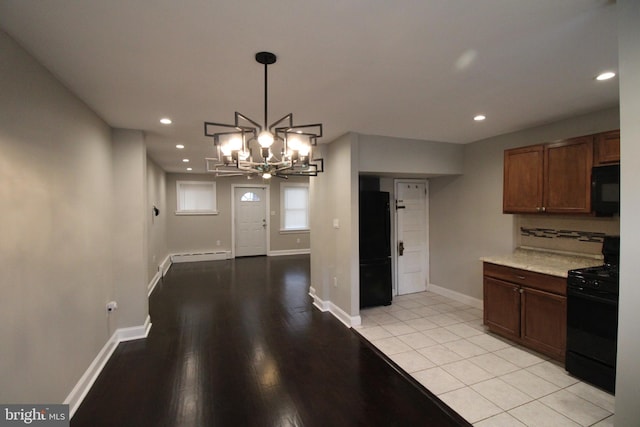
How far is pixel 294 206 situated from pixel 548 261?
667cm

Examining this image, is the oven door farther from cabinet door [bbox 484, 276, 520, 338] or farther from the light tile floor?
cabinet door [bbox 484, 276, 520, 338]

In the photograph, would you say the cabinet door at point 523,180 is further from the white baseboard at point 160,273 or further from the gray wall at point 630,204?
the white baseboard at point 160,273

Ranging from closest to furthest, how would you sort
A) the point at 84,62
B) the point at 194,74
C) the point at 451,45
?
the point at 451,45 → the point at 84,62 → the point at 194,74

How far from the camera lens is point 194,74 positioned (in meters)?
2.06

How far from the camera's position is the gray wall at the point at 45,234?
1589 mm

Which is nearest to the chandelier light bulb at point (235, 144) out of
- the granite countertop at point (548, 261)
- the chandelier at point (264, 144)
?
the chandelier at point (264, 144)

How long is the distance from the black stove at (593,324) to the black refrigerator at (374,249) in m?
2.22

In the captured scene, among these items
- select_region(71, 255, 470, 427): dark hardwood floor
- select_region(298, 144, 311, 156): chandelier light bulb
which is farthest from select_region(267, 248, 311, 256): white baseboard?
select_region(298, 144, 311, 156): chandelier light bulb

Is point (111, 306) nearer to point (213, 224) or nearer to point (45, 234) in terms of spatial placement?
point (45, 234)

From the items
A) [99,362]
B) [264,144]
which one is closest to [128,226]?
[99,362]

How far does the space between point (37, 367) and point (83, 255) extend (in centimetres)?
99

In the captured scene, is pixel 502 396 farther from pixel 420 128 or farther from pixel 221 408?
pixel 420 128

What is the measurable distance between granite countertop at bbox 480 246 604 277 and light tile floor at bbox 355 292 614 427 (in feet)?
2.99

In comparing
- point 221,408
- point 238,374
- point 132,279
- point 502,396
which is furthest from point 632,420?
point 132,279
